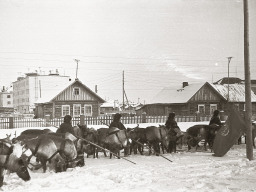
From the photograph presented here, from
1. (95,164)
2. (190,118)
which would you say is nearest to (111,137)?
(95,164)

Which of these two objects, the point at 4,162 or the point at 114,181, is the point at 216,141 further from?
the point at 4,162

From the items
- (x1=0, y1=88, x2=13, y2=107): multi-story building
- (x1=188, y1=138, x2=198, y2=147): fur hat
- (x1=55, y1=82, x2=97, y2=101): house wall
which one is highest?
(x1=0, y1=88, x2=13, y2=107): multi-story building

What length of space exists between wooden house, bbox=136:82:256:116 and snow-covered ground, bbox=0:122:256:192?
30675mm

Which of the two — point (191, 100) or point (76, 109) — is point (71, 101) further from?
point (191, 100)

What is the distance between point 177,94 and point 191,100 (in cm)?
267

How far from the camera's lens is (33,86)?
78188 millimetres

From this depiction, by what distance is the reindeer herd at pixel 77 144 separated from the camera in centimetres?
785

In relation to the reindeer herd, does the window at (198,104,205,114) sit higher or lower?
higher

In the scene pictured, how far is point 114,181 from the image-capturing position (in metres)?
7.82

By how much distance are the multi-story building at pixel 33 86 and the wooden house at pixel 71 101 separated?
115 ft

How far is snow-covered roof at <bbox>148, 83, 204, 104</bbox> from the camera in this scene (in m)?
41.7

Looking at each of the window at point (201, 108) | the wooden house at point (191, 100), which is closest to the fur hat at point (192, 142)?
the wooden house at point (191, 100)

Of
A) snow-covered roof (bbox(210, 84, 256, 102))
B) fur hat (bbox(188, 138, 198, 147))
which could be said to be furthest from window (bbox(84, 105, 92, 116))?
fur hat (bbox(188, 138, 198, 147))

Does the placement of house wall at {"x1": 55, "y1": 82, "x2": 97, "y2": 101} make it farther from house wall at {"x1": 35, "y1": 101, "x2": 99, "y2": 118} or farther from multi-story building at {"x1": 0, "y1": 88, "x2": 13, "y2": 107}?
multi-story building at {"x1": 0, "y1": 88, "x2": 13, "y2": 107}
